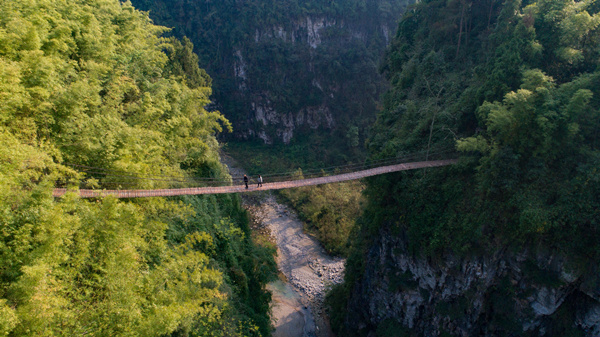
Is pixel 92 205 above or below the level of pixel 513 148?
below

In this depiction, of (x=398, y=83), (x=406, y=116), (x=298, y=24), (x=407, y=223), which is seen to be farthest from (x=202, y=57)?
(x=407, y=223)

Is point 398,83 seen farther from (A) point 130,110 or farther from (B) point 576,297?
(A) point 130,110

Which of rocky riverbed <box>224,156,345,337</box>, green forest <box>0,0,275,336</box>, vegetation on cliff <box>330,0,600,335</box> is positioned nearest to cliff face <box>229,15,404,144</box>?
rocky riverbed <box>224,156,345,337</box>

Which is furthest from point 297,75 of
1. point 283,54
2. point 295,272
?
point 295,272

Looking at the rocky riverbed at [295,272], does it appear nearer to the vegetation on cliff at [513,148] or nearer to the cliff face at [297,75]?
the vegetation on cliff at [513,148]

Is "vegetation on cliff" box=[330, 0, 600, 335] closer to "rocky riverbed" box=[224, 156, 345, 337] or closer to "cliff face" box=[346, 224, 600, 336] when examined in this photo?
"cliff face" box=[346, 224, 600, 336]

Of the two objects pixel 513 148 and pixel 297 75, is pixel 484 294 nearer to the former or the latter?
pixel 513 148
